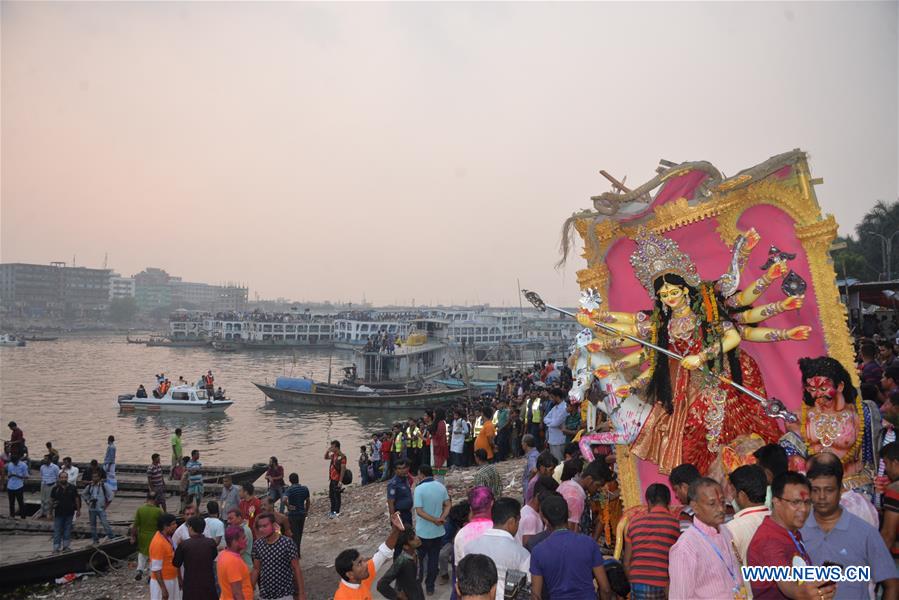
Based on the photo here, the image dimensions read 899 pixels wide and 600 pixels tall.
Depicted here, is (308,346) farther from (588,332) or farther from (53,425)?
(588,332)

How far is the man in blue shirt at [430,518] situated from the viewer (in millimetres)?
6926

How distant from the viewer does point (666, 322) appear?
7.60 meters

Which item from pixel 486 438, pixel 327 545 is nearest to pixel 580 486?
pixel 327 545

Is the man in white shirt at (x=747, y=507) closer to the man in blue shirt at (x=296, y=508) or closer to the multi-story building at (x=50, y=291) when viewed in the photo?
the man in blue shirt at (x=296, y=508)

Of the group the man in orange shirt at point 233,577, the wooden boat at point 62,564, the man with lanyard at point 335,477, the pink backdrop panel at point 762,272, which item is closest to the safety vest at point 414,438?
the man with lanyard at point 335,477

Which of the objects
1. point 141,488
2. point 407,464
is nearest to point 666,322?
point 407,464

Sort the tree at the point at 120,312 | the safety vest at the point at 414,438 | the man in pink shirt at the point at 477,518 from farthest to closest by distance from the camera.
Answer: the tree at the point at 120,312 < the safety vest at the point at 414,438 < the man in pink shirt at the point at 477,518

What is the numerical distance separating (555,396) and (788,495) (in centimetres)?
723

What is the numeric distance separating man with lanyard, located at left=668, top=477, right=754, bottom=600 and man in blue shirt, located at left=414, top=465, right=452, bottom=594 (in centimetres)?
351

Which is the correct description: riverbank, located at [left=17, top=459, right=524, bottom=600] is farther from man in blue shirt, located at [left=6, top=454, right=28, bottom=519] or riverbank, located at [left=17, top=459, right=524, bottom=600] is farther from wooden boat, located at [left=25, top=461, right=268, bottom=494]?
wooden boat, located at [left=25, top=461, right=268, bottom=494]

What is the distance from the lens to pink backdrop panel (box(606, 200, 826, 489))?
7.00 meters

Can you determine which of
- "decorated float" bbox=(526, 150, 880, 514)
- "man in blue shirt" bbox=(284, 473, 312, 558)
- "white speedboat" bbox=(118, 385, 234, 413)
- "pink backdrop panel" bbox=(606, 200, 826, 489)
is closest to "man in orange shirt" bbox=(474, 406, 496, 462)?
"man in blue shirt" bbox=(284, 473, 312, 558)

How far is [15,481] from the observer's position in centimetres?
1430

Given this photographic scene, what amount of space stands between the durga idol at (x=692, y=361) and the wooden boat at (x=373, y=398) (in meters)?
30.4
